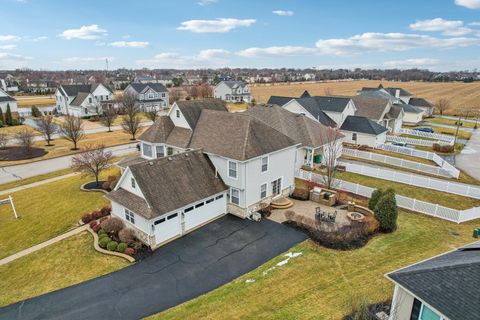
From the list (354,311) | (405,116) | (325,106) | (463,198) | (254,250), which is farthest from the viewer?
(405,116)

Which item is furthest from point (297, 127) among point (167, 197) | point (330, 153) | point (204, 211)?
point (167, 197)

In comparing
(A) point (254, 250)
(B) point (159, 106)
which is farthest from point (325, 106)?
(B) point (159, 106)

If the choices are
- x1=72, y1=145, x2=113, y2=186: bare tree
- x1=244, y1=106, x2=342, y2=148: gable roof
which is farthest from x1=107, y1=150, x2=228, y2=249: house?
x1=244, y1=106, x2=342, y2=148: gable roof

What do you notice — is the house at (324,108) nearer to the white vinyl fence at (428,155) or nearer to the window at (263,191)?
the white vinyl fence at (428,155)

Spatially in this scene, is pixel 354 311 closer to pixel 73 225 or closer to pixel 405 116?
pixel 73 225

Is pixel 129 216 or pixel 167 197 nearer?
pixel 167 197

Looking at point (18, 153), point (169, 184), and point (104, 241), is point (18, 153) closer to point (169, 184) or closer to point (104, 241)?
point (104, 241)

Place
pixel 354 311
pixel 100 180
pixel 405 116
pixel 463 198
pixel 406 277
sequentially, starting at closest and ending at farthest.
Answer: pixel 406 277 → pixel 354 311 → pixel 463 198 → pixel 100 180 → pixel 405 116
